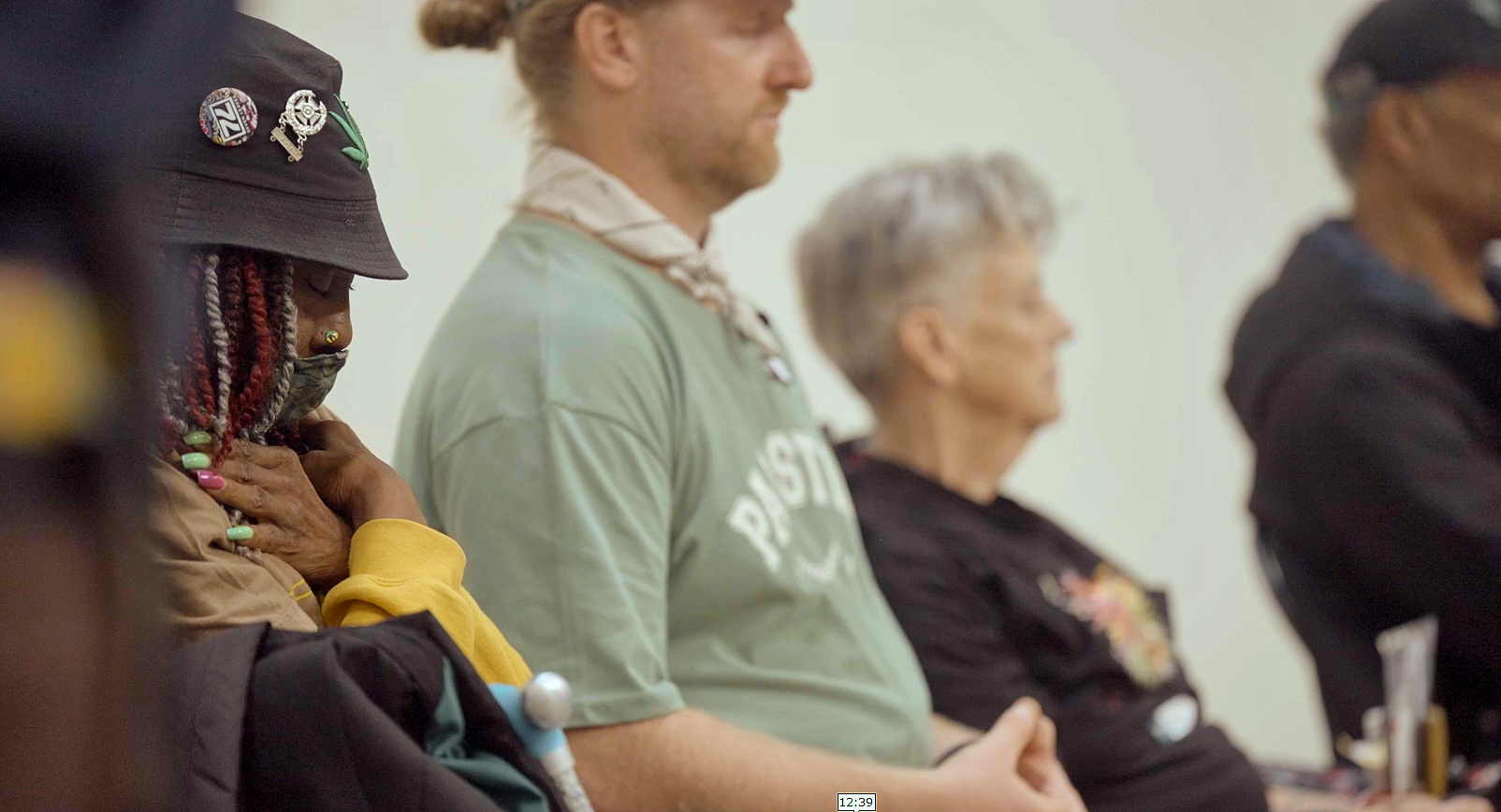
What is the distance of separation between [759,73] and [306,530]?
18.0 inches

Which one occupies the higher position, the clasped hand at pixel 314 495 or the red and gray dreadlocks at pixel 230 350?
the red and gray dreadlocks at pixel 230 350

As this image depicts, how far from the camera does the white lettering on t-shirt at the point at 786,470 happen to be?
3.00 ft

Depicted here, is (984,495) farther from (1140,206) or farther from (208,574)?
(208,574)

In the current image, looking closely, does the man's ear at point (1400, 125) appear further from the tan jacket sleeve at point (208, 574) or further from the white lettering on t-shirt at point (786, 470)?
the tan jacket sleeve at point (208, 574)

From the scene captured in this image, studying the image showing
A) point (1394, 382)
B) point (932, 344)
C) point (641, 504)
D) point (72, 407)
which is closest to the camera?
point (72, 407)

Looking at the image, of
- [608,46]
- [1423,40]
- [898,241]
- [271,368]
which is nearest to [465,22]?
[608,46]

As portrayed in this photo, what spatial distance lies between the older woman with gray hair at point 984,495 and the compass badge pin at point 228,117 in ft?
2.64

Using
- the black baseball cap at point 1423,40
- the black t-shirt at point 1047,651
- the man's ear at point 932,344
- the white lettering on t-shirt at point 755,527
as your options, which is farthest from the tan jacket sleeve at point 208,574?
the black baseball cap at point 1423,40

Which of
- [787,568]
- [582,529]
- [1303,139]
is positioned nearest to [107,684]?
[582,529]

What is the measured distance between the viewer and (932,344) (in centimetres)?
148

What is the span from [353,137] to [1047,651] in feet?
2.96

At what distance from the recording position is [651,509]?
809 millimetres

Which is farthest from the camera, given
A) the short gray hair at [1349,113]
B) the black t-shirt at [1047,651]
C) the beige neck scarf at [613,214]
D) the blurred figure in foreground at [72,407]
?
the short gray hair at [1349,113]

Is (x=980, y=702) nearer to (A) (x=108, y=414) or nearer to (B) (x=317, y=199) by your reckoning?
(B) (x=317, y=199)
